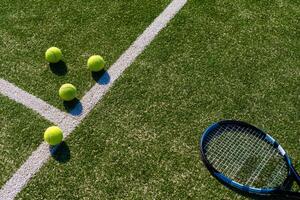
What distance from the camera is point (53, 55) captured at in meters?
5.17

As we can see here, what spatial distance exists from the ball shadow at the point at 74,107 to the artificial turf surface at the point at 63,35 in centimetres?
9

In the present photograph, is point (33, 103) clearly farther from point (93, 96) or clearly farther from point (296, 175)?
point (296, 175)

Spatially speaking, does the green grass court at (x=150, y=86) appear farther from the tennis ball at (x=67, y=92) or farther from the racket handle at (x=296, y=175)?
the racket handle at (x=296, y=175)

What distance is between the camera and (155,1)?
604cm

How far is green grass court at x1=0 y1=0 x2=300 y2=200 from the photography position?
14.4 ft

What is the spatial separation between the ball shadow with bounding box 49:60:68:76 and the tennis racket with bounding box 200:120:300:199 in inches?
74.5

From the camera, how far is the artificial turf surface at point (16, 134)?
444 centimetres

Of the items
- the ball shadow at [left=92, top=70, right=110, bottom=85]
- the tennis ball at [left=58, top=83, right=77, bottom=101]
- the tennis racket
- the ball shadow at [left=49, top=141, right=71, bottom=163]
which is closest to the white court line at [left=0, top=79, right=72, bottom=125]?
the tennis ball at [left=58, top=83, right=77, bottom=101]

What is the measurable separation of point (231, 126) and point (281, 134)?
0.59m

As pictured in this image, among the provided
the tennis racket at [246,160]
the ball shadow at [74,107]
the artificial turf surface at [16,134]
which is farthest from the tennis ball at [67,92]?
the tennis racket at [246,160]

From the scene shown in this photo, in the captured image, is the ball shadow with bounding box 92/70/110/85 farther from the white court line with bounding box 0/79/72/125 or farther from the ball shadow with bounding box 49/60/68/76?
the white court line with bounding box 0/79/72/125

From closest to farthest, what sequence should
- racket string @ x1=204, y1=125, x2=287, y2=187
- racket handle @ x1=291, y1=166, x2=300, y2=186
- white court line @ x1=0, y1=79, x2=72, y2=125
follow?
racket handle @ x1=291, y1=166, x2=300, y2=186, racket string @ x1=204, y1=125, x2=287, y2=187, white court line @ x1=0, y1=79, x2=72, y2=125

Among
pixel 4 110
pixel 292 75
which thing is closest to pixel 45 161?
pixel 4 110

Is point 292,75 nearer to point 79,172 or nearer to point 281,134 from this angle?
point 281,134
